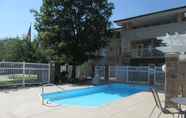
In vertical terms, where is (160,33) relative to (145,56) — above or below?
above

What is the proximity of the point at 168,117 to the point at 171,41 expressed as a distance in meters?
4.47

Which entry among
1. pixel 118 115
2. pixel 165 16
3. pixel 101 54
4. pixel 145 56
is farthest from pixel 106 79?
pixel 118 115

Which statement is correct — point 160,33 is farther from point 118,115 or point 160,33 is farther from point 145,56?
point 118,115

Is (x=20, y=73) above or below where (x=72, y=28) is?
below

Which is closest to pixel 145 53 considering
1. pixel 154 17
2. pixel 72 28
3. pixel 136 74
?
pixel 136 74

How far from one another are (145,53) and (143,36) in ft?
6.67

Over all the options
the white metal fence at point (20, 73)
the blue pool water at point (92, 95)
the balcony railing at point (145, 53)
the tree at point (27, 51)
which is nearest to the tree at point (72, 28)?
the tree at point (27, 51)

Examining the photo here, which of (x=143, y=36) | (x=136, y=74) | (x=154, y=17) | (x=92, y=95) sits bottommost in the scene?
(x=92, y=95)

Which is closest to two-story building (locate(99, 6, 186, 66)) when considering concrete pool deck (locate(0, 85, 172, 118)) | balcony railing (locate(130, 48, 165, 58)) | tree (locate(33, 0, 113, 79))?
balcony railing (locate(130, 48, 165, 58))

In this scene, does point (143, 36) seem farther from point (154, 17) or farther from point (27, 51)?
point (27, 51)

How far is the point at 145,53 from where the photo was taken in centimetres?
2677

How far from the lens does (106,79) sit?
A: 25.6 meters

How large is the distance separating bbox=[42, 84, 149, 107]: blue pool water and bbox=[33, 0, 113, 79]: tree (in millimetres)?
5172

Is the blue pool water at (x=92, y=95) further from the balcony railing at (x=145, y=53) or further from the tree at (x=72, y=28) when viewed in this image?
the balcony railing at (x=145, y=53)
